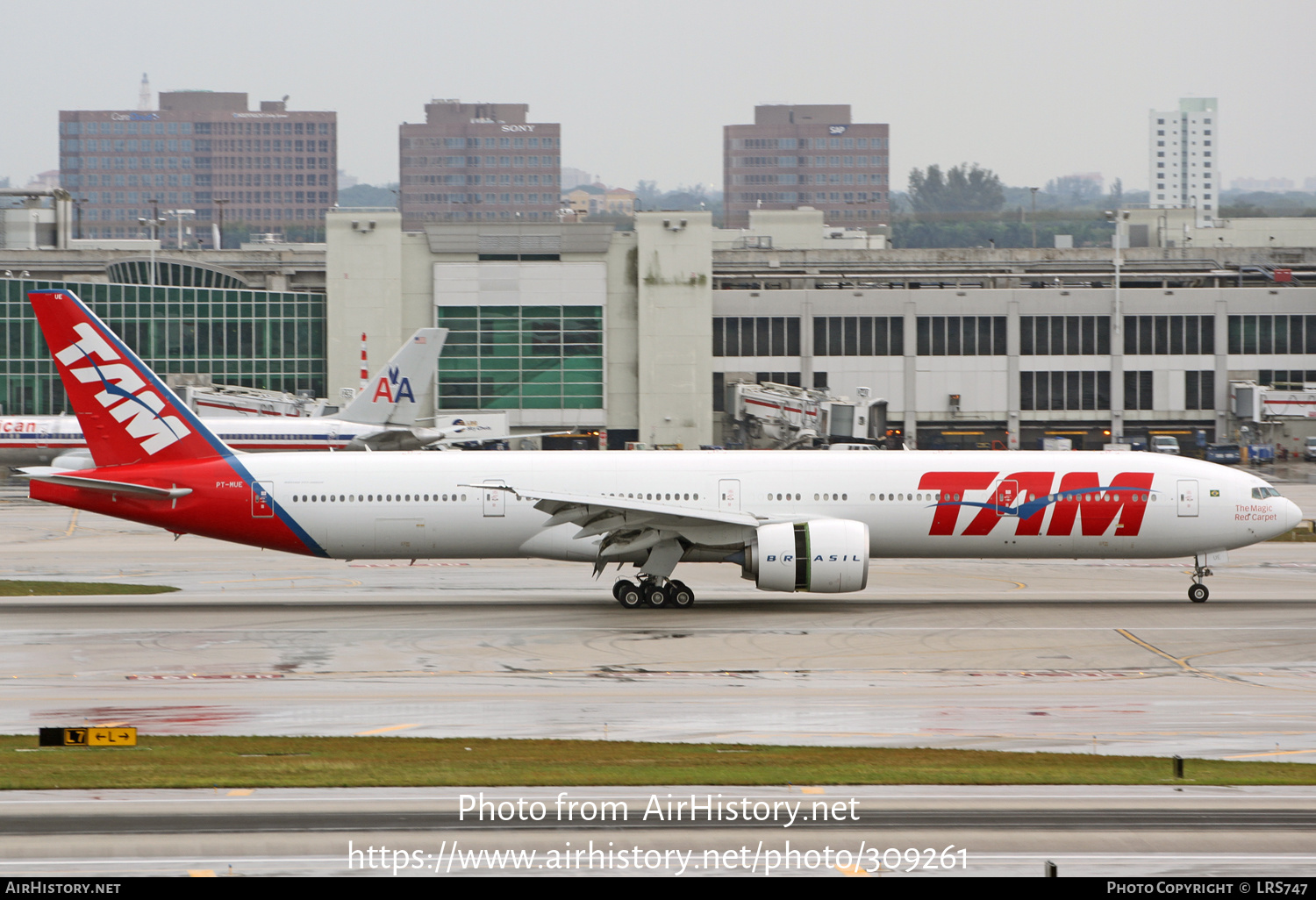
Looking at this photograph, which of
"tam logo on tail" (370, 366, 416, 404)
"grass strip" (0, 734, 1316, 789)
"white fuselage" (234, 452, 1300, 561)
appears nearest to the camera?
"grass strip" (0, 734, 1316, 789)

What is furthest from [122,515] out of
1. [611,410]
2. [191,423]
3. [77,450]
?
[611,410]

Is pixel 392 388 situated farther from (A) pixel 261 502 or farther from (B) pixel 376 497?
(B) pixel 376 497

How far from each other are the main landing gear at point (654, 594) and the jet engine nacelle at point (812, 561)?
2613 mm

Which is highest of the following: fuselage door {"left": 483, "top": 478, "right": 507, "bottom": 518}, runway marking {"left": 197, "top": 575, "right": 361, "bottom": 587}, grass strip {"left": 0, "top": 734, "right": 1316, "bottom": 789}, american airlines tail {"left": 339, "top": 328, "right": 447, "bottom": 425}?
american airlines tail {"left": 339, "top": 328, "right": 447, "bottom": 425}

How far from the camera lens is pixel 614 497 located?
34406mm

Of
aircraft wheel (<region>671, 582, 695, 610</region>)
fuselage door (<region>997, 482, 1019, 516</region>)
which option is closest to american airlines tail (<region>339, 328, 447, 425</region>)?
aircraft wheel (<region>671, 582, 695, 610</region>)

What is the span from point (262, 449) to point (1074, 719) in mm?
51448

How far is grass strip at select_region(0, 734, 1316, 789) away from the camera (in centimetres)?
1661

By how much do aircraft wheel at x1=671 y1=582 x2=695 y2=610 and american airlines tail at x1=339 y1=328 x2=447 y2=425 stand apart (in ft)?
116

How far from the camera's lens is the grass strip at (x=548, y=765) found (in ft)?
54.5

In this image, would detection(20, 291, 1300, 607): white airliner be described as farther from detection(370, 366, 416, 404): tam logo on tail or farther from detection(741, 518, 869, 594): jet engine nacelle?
detection(370, 366, 416, 404): tam logo on tail

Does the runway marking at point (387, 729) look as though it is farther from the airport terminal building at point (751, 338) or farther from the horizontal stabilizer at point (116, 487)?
the airport terminal building at point (751, 338)

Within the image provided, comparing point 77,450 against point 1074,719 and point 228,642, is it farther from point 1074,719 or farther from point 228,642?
point 1074,719

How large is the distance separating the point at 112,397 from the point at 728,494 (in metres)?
16.1
